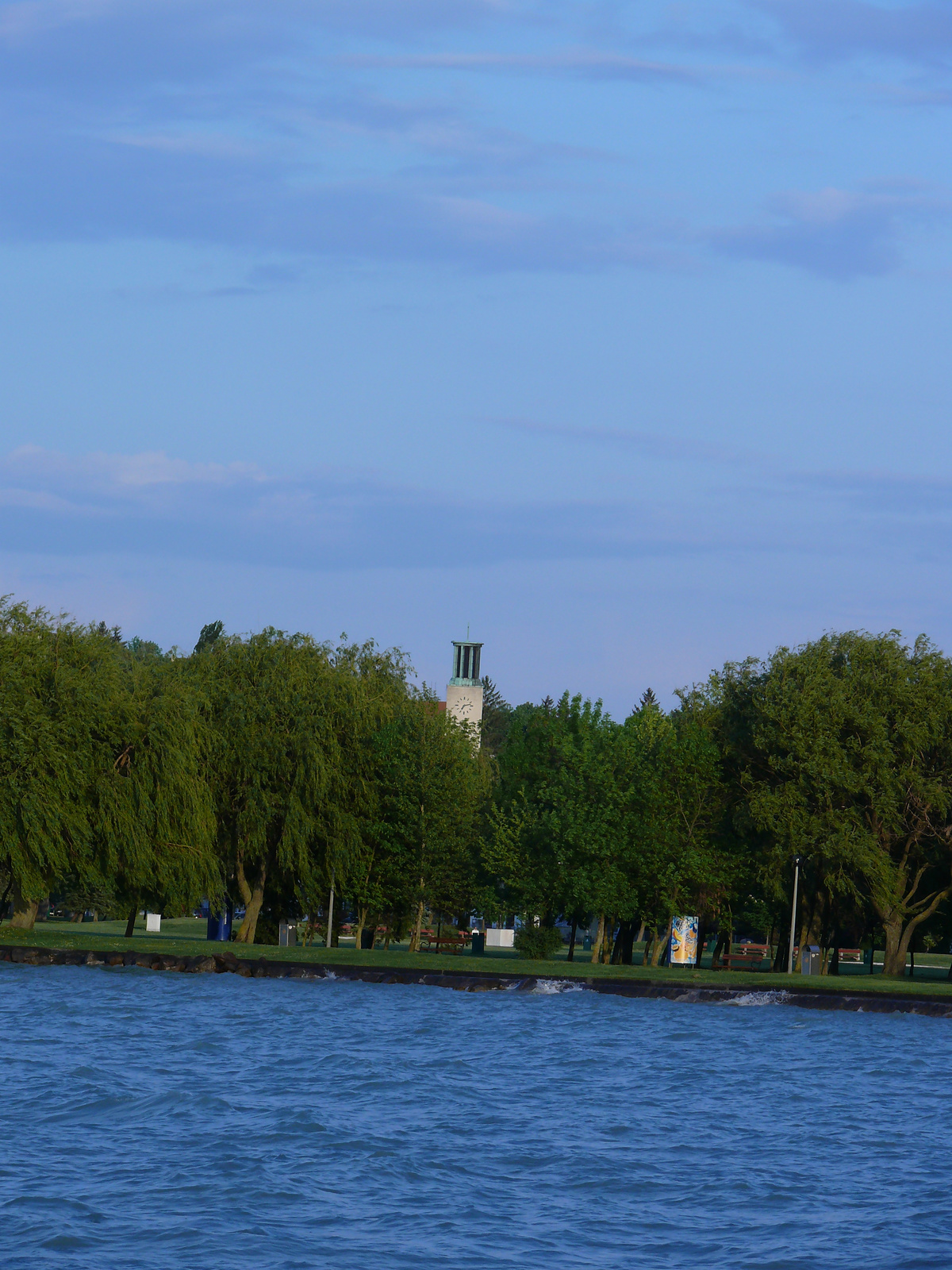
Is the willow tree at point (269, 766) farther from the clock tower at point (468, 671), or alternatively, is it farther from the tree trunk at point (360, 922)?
the clock tower at point (468, 671)

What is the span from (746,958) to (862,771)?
84.4ft

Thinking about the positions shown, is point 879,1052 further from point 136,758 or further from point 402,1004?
point 136,758

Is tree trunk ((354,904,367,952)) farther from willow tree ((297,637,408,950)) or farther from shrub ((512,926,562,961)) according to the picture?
shrub ((512,926,562,961))

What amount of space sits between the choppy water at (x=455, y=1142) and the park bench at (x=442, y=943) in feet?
101

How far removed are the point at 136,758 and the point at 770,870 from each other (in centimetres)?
2522

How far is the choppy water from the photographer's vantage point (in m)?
17.6

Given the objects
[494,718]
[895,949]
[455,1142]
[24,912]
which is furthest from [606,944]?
[494,718]

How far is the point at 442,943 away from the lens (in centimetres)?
7544

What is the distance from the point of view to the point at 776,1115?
28.2 m

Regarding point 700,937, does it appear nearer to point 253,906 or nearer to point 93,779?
point 253,906

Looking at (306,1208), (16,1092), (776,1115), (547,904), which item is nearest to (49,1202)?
(306,1208)

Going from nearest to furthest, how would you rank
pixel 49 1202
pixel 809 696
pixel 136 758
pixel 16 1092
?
pixel 49 1202, pixel 16 1092, pixel 136 758, pixel 809 696

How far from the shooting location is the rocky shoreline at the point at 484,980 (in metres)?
51.5

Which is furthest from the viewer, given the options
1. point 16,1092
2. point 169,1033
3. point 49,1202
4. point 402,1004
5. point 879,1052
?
point 402,1004
